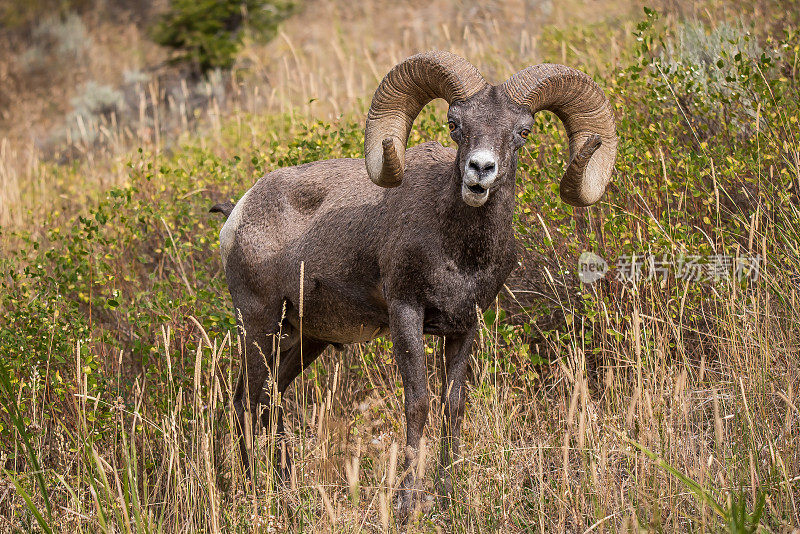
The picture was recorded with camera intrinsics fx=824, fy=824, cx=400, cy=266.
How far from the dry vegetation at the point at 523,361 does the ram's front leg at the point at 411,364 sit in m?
0.28

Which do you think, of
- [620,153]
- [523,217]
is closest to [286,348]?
[523,217]

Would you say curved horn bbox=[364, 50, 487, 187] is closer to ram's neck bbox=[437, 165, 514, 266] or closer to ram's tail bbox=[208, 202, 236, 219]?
ram's neck bbox=[437, 165, 514, 266]

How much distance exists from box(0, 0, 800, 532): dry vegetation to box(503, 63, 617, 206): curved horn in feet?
1.83

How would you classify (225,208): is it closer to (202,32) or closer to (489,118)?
(489,118)

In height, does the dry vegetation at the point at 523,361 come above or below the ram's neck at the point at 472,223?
below

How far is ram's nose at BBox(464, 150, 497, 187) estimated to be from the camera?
373 cm

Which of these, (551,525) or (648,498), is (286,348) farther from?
(648,498)

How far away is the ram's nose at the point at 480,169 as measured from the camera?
3729 millimetres

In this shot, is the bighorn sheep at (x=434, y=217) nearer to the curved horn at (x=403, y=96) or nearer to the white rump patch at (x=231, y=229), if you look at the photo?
the curved horn at (x=403, y=96)

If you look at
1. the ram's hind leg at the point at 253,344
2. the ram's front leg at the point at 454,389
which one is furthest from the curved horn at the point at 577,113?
the ram's hind leg at the point at 253,344

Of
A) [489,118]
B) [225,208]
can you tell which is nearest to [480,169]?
[489,118]

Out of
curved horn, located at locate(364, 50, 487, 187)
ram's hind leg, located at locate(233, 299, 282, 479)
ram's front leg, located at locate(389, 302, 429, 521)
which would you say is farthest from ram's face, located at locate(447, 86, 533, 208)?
ram's hind leg, located at locate(233, 299, 282, 479)

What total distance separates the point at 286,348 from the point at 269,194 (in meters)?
1.00

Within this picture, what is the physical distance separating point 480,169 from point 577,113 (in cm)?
94
